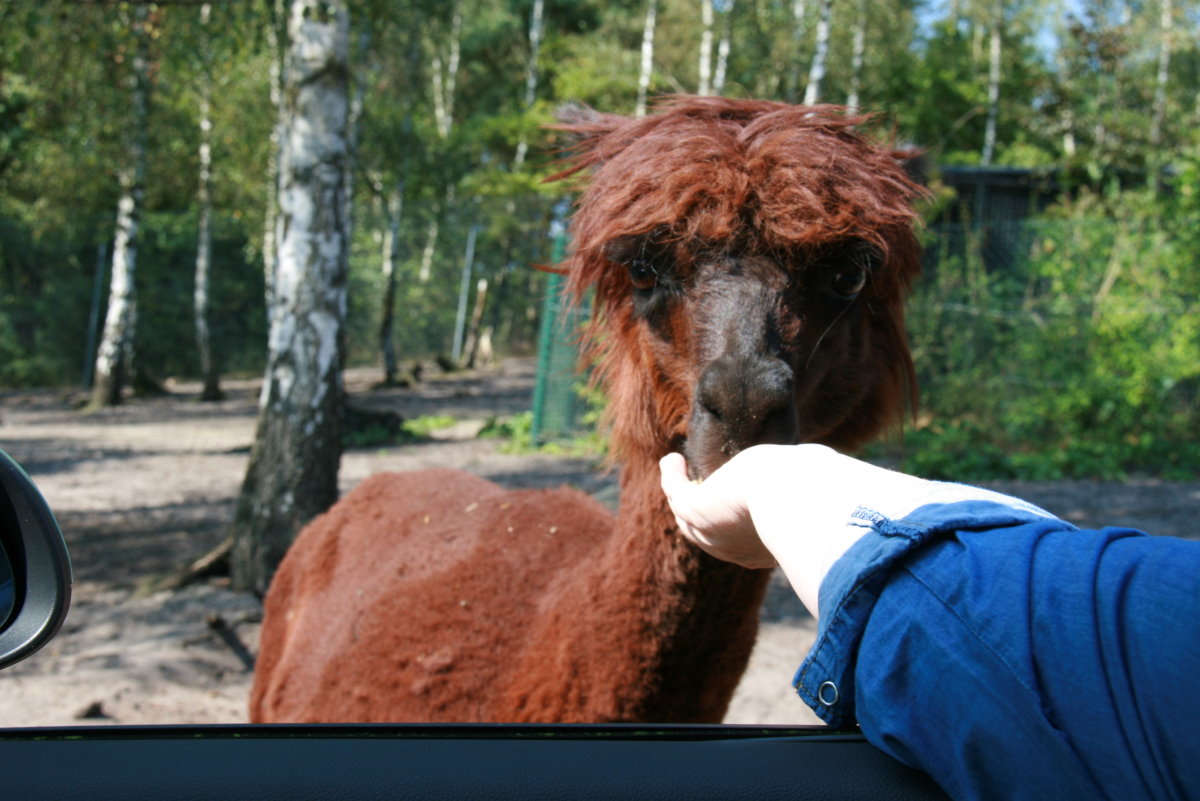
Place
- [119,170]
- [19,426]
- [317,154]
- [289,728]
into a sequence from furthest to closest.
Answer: [119,170], [19,426], [317,154], [289,728]

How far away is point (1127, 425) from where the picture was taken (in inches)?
396

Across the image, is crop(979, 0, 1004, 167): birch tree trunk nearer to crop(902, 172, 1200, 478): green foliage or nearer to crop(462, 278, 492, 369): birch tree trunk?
crop(462, 278, 492, 369): birch tree trunk

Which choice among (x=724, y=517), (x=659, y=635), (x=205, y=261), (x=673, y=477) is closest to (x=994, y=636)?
(x=724, y=517)

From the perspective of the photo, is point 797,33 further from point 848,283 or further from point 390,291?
point 848,283

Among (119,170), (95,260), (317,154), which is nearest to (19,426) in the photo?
(119,170)

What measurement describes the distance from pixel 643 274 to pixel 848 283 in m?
0.51

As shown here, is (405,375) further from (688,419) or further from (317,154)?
(688,419)

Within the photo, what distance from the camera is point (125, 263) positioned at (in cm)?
1453

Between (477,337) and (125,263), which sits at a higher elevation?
(125,263)

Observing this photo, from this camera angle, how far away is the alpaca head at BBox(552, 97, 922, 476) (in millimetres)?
1918

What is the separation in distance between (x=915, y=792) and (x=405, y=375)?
57.9 feet

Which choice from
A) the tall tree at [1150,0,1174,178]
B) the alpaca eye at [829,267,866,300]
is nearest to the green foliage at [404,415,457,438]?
the alpaca eye at [829,267,866,300]

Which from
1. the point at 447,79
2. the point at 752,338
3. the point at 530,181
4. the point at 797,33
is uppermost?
the point at 447,79

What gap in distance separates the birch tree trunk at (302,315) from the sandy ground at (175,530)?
0.55 m
